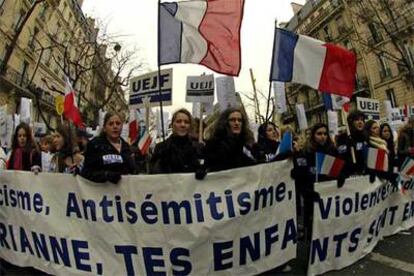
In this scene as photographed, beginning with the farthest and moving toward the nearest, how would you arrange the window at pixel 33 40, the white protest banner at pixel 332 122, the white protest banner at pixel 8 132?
the window at pixel 33 40 → the white protest banner at pixel 8 132 → the white protest banner at pixel 332 122

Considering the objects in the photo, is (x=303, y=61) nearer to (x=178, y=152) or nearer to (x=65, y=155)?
(x=178, y=152)

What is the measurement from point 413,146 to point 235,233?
4.52 metres

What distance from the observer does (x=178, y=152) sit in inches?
162

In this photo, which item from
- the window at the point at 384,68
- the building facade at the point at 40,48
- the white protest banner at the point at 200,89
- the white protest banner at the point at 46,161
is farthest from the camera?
the window at the point at 384,68

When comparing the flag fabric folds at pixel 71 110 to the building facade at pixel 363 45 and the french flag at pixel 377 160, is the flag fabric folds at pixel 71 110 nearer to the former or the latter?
the french flag at pixel 377 160

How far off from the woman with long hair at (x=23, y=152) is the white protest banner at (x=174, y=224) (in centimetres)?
136

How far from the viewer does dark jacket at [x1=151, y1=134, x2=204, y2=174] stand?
4.10m

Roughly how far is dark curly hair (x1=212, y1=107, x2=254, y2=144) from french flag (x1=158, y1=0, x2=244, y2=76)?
1414 millimetres

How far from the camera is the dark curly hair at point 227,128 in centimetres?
421

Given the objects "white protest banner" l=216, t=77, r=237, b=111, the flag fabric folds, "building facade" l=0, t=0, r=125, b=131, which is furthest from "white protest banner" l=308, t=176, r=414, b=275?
"building facade" l=0, t=0, r=125, b=131

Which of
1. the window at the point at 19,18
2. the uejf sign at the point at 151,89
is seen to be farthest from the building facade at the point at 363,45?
the window at the point at 19,18

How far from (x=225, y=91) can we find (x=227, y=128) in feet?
11.8

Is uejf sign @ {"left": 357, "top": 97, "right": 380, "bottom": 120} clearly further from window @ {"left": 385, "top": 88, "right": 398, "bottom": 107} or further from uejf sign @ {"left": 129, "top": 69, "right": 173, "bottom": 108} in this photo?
window @ {"left": 385, "top": 88, "right": 398, "bottom": 107}

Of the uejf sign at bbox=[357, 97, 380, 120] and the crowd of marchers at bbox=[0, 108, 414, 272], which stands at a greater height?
the uejf sign at bbox=[357, 97, 380, 120]
